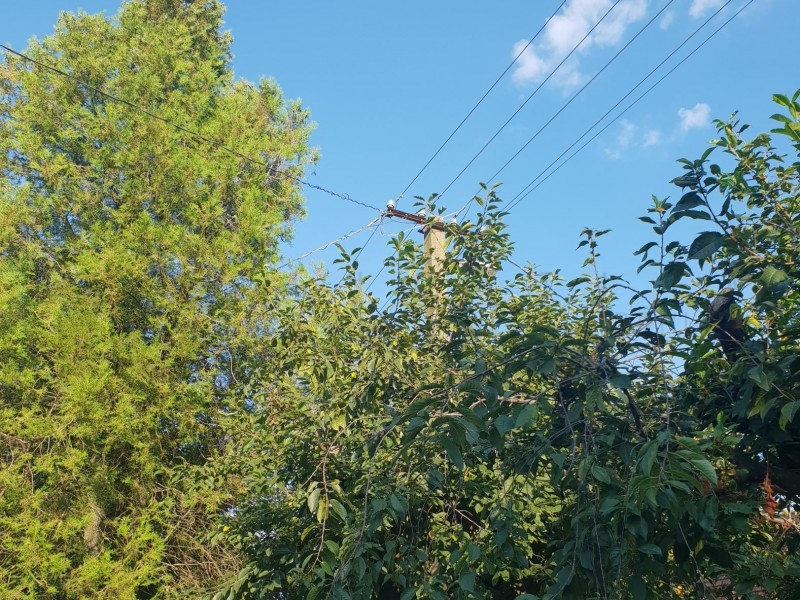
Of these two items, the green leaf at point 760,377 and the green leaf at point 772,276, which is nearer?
the green leaf at point 760,377

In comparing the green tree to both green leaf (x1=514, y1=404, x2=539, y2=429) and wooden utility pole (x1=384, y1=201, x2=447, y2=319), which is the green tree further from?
green leaf (x1=514, y1=404, x2=539, y2=429)

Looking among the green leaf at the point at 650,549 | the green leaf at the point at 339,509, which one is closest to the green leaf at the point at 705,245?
the green leaf at the point at 650,549

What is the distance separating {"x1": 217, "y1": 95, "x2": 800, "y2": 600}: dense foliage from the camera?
2449 mm

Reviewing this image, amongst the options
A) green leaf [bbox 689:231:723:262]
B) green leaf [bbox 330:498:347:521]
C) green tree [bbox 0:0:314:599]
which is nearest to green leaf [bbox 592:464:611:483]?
green leaf [bbox 689:231:723:262]

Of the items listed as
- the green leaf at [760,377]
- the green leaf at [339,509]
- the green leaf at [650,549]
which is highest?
the green leaf at [760,377]

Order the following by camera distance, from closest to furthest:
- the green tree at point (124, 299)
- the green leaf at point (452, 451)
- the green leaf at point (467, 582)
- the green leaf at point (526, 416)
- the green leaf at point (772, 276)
Result: 1. the green leaf at point (452, 451)
2. the green leaf at point (526, 416)
3. the green leaf at point (772, 276)
4. the green leaf at point (467, 582)
5. the green tree at point (124, 299)

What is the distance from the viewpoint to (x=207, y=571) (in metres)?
7.30

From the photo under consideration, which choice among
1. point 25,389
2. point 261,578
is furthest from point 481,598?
point 25,389

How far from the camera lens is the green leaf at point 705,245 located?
256 centimetres

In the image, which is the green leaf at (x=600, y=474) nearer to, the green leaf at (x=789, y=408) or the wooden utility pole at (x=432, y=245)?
the green leaf at (x=789, y=408)

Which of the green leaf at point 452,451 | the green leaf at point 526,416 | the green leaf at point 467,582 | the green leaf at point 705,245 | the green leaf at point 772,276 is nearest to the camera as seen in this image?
the green leaf at point 452,451

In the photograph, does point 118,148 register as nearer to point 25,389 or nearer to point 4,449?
point 25,389

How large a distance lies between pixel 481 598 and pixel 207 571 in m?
5.08

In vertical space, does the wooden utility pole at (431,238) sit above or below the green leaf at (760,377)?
above
